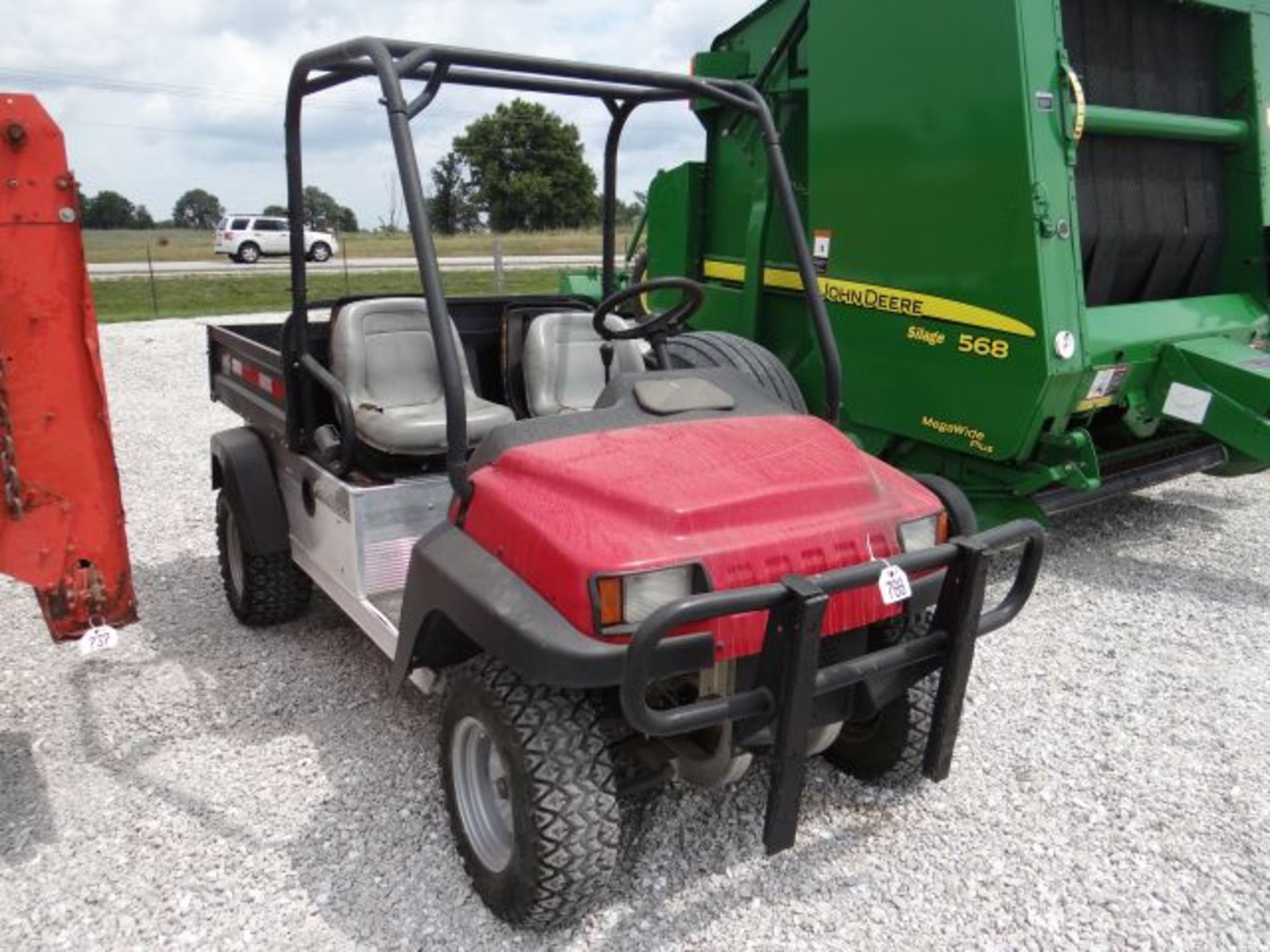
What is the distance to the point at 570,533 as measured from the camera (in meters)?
2.00

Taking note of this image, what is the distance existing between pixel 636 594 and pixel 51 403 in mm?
1516

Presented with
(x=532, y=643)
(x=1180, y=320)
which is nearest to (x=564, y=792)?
(x=532, y=643)

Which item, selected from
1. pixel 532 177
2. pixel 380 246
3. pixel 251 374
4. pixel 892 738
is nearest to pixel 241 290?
pixel 380 246

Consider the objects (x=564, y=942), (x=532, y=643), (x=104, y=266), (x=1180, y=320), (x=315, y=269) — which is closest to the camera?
(x=532, y=643)

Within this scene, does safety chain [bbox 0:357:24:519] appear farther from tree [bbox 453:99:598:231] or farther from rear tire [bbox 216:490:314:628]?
tree [bbox 453:99:598:231]

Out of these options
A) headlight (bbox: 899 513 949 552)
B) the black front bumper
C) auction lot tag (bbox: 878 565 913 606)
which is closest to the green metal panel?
headlight (bbox: 899 513 949 552)

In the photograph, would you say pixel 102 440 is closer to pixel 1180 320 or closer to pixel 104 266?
pixel 1180 320

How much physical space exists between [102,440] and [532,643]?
131 cm

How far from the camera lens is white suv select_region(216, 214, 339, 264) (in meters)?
27.4

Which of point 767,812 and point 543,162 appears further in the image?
point 543,162

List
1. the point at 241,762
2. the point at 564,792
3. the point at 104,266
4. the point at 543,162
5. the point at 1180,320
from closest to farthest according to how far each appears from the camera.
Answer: the point at 564,792
the point at 241,762
the point at 1180,320
the point at 104,266
the point at 543,162

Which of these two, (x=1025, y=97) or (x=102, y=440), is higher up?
(x=1025, y=97)

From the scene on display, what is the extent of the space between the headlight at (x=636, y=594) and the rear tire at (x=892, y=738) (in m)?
0.72

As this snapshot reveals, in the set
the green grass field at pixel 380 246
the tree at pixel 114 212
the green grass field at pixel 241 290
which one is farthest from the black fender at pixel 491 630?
the tree at pixel 114 212
